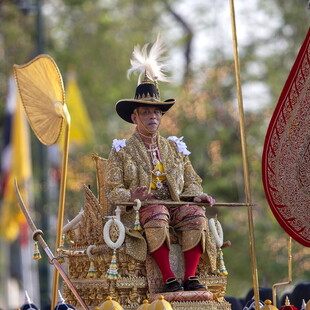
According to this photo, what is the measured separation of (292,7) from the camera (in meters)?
29.1

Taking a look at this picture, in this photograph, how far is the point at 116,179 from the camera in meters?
12.0

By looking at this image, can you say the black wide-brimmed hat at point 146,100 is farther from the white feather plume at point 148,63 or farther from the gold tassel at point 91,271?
the gold tassel at point 91,271

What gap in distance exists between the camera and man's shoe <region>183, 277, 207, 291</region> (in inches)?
454

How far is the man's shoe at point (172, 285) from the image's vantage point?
37.5 ft

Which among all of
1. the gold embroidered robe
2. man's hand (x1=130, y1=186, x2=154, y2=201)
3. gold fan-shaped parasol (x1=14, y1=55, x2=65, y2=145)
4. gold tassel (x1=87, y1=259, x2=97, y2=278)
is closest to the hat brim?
the gold embroidered robe

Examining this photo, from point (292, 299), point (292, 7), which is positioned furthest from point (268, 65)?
point (292, 299)

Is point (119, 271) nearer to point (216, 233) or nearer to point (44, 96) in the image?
point (216, 233)

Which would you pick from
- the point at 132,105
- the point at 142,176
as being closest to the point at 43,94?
the point at 132,105

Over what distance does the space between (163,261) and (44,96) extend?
2.45m

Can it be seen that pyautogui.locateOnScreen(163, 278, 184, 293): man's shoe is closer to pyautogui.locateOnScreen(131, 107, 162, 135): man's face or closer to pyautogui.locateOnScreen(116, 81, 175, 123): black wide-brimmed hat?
pyautogui.locateOnScreen(131, 107, 162, 135): man's face

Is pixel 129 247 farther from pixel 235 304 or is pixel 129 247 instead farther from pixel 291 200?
pixel 235 304

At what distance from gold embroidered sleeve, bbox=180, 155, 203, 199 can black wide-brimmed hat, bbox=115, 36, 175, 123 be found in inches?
27.5

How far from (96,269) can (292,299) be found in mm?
3798

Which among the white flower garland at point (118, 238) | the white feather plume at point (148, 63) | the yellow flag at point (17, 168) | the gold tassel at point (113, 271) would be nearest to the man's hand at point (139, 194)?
the white flower garland at point (118, 238)
